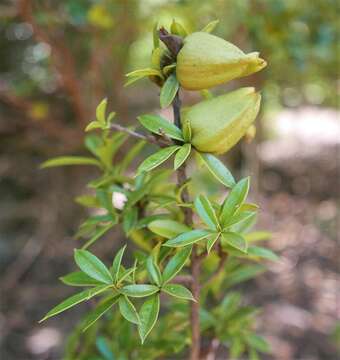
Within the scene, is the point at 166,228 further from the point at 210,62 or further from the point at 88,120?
the point at 88,120

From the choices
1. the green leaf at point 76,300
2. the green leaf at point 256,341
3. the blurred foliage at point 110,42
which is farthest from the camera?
the blurred foliage at point 110,42

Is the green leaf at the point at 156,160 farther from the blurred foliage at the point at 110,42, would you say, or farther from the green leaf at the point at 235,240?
the blurred foliage at the point at 110,42

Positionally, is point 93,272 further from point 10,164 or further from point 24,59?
point 10,164

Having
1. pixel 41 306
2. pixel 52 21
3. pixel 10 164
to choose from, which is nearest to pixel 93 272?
pixel 52 21

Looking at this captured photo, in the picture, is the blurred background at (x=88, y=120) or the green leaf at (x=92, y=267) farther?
the blurred background at (x=88, y=120)

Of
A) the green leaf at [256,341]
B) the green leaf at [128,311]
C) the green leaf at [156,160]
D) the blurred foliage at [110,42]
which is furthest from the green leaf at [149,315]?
the blurred foliage at [110,42]

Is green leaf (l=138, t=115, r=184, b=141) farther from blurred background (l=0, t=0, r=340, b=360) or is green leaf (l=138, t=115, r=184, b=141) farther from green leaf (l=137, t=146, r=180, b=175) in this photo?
blurred background (l=0, t=0, r=340, b=360)
